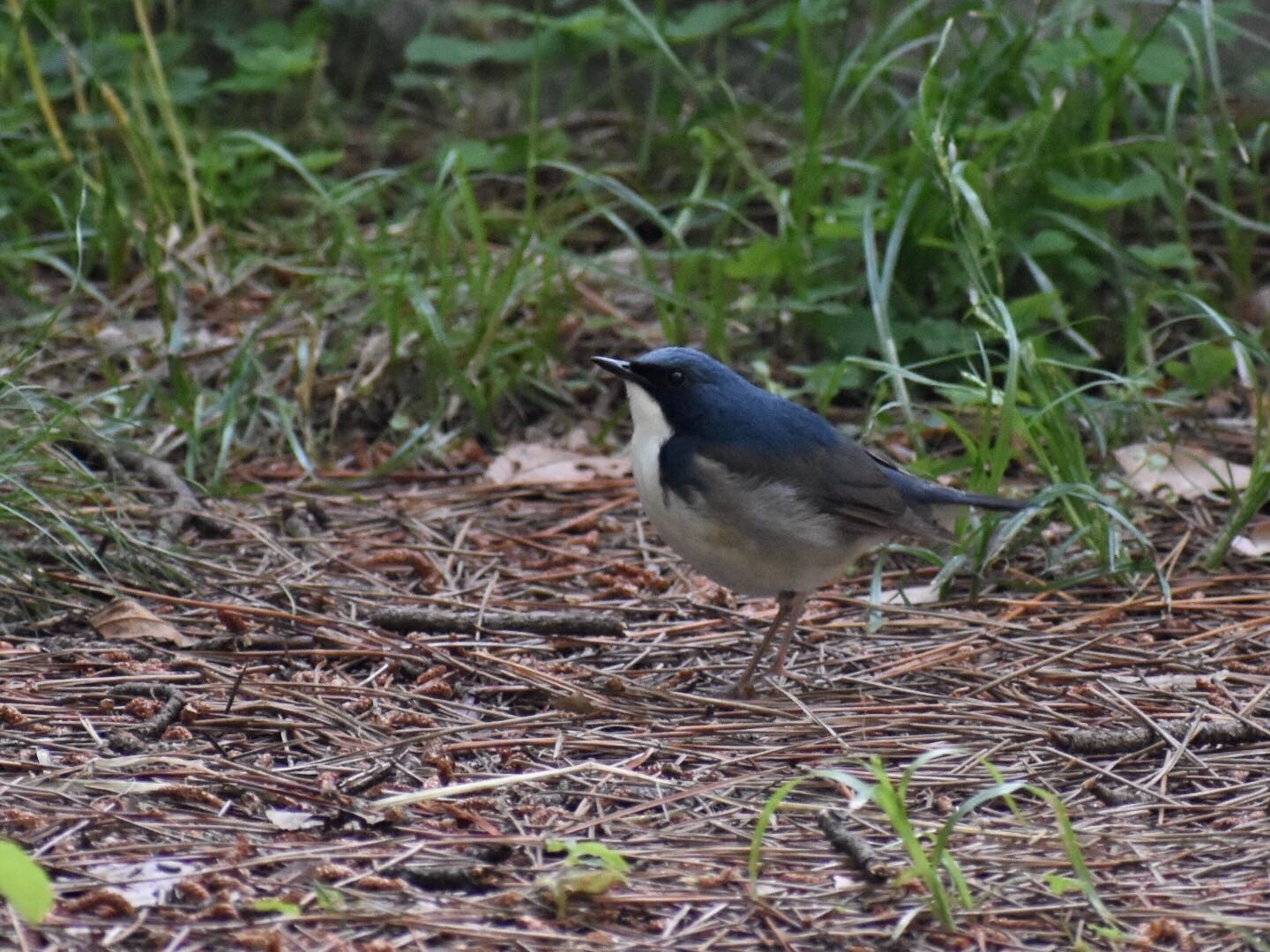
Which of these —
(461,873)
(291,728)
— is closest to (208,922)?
(461,873)

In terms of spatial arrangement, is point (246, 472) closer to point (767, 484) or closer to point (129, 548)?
point (129, 548)

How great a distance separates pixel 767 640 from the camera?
4285mm

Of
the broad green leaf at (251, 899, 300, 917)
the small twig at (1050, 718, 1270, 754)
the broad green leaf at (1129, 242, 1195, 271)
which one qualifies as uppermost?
the broad green leaf at (1129, 242, 1195, 271)

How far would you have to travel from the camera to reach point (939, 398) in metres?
5.96

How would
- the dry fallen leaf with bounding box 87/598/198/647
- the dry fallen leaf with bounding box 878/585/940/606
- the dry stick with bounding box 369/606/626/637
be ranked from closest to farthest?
the dry fallen leaf with bounding box 87/598/198/647, the dry stick with bounding box 369/606/626/637, the dry fallen leaf with bounding box 878/585/940/606

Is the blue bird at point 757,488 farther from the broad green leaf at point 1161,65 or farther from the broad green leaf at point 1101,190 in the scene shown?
the broad green leaf at point 1161,65

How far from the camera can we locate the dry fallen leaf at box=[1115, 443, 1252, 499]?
16.8 feet

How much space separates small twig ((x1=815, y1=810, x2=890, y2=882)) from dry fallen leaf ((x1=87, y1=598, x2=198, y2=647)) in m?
1.81

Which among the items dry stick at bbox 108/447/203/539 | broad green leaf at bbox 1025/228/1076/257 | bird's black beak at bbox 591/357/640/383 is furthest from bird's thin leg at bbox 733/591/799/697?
broad green leaf at bbox 1025/228/1076/257

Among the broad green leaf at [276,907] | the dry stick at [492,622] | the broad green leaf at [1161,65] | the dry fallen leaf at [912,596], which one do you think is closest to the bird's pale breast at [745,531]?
the dry stick at [492,622]

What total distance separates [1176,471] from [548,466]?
2083mm

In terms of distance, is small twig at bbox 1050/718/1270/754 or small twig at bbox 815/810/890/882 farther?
small twig at bbox 1050/718/1270/754

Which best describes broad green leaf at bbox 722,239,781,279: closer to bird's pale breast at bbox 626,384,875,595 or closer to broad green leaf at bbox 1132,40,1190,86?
broad green leaf at bbox 1132,40,1190,86

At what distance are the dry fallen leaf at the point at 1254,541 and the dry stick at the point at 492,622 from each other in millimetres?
1924
